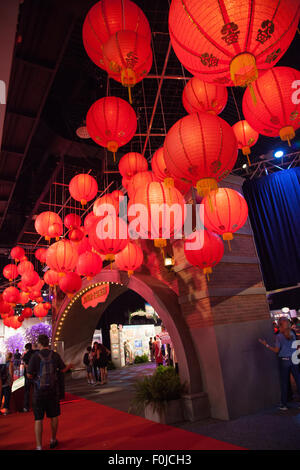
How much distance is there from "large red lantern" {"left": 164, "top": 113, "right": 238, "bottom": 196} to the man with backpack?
10.7 ft

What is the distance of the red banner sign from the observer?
40.3ft

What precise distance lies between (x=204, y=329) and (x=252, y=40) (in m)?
4.88

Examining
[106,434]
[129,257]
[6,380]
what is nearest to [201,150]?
[129,257]

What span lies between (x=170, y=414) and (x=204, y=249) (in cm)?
309

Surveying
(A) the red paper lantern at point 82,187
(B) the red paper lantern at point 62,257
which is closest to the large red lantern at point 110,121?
(A) the red paper lantern at point 82,187

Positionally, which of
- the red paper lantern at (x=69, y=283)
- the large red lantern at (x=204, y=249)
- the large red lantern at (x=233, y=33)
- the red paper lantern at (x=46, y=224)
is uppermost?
the red paper lantern at (x=46, y=224)

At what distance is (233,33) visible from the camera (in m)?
1.98

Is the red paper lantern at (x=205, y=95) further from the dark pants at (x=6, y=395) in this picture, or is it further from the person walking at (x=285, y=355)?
the dark pants at (x=6, y=395)

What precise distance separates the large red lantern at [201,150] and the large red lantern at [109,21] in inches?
40.4

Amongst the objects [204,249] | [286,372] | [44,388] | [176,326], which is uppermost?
[204,249]

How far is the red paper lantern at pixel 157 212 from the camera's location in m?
4.03

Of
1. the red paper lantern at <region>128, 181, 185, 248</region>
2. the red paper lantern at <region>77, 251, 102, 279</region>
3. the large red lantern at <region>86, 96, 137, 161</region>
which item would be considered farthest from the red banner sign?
the large red lantern at <region>86, 96, 137, 161</region>

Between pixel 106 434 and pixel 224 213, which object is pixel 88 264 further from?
pixel 224 213

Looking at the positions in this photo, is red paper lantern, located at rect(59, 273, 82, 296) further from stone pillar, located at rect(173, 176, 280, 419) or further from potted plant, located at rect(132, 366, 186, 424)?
potted plant, located at rect(132, 366, 186, 424)
